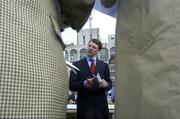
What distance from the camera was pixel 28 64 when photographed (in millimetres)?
942

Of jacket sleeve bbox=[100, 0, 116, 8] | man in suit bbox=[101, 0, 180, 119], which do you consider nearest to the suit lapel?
jacket sleeve bbox=[100, 0, 116, 8]

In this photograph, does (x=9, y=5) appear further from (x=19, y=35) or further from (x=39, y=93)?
(x=39, y=93)

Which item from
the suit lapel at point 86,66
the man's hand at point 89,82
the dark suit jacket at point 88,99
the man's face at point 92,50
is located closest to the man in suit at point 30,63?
the man's hand at point 89,82

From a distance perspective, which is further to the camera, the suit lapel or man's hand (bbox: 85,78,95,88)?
the suit lapel

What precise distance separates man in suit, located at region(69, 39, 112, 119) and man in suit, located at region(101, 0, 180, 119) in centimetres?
138

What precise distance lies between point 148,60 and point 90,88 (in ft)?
5.14

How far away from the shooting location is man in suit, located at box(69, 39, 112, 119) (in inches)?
102

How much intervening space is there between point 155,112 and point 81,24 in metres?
0.62

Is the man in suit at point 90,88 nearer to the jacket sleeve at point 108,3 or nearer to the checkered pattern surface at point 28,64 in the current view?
the jacket sleeve at point 108,3

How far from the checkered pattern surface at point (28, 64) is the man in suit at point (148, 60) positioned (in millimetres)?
240

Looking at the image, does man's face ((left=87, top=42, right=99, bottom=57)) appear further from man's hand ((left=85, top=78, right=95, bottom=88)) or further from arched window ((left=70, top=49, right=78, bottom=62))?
arched window ((left=70, top=49, right=78, bottom=62))

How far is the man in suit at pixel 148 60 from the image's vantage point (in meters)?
0.98

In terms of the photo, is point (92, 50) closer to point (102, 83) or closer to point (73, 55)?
point (102, 83)

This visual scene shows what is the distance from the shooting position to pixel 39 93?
95cm
